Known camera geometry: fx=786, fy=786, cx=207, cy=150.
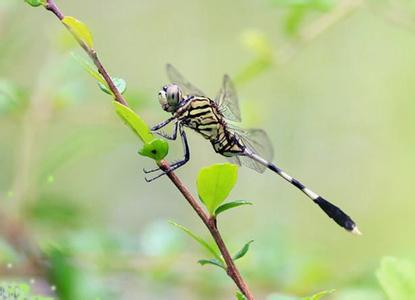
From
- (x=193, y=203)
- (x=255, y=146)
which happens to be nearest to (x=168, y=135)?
(x=255, y=146)

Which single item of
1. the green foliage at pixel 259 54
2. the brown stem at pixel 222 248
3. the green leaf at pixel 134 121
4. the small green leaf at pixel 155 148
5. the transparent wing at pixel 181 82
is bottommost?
the brown stem at pixel 222 248

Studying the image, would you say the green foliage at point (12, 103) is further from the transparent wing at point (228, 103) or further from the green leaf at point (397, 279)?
the green leaf at point (397, 279)

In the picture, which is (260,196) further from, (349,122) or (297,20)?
(297,20)

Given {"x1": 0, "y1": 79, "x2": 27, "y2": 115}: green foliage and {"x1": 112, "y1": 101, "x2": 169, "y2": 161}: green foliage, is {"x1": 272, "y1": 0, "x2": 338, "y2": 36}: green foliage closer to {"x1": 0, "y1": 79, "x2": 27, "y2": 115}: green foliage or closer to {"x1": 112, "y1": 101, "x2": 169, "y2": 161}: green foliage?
{"x1": 0, "y1": 79, "x2": 27, "y2": 115}: green foliage

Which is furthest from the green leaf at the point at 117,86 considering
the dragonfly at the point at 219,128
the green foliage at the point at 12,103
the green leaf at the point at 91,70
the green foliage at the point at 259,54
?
the green foliage at the point at 259,54

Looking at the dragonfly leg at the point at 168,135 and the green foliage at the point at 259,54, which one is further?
the green foliage at the point at 259,54

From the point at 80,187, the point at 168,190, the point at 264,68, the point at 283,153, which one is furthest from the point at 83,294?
the point at 283,153

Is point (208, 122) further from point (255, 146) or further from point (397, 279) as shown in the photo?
point (397, 279)
